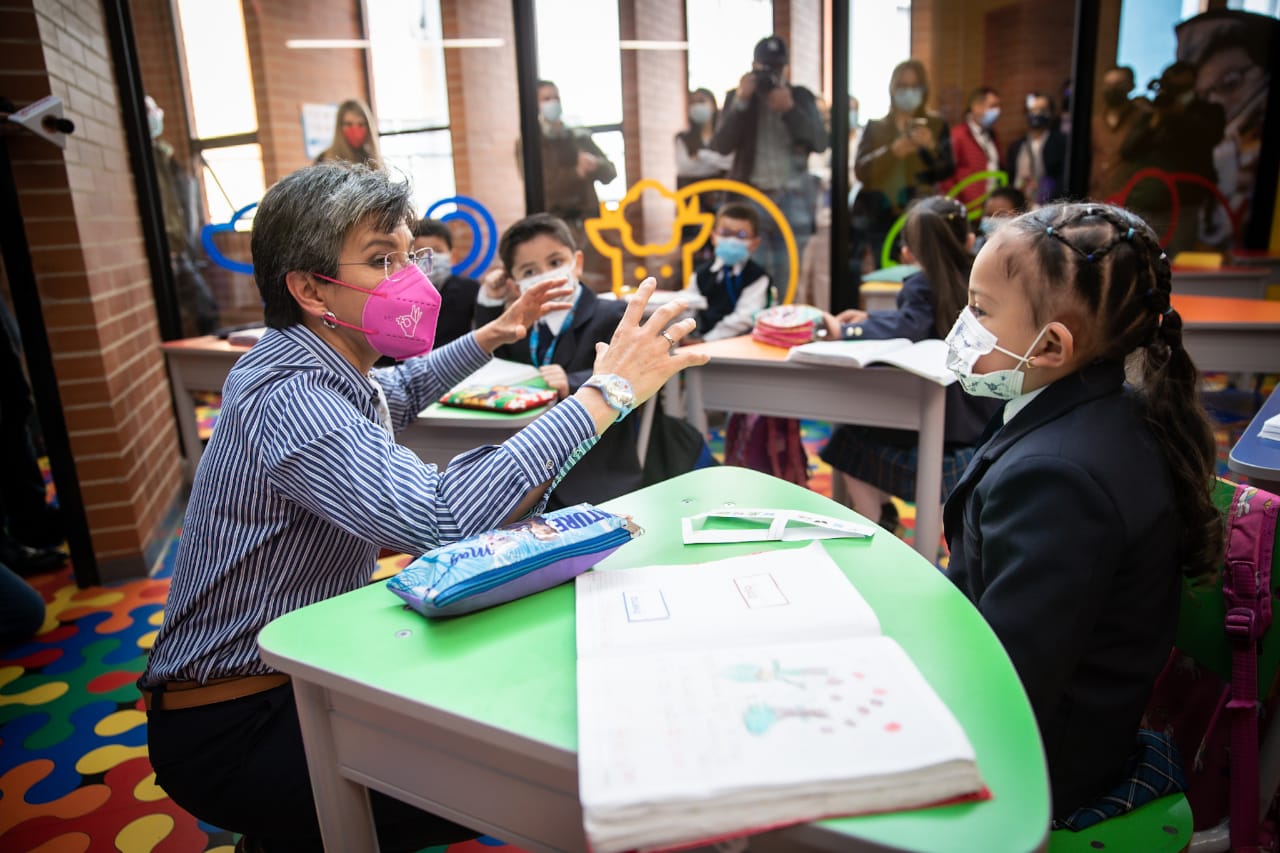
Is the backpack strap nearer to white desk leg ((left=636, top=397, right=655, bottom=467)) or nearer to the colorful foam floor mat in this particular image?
the colorful foam floor mat

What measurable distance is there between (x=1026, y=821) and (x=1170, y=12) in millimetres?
5864

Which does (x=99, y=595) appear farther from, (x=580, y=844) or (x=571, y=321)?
(x=580, y=844)

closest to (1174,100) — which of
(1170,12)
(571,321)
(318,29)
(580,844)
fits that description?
(1170,12)

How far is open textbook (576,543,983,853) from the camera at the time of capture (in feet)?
1.99

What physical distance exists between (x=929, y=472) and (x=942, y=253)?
74 cm

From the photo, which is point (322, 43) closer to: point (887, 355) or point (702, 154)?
point (702, 154)

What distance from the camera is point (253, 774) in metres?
1.13

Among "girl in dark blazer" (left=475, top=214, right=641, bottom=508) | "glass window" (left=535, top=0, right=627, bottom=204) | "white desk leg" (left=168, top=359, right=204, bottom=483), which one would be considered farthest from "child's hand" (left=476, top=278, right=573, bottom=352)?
"glass window" (left=535, top=0, right=627, bottom=204)

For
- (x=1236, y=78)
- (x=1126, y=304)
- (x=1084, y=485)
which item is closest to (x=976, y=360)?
(x=1126, y=304)

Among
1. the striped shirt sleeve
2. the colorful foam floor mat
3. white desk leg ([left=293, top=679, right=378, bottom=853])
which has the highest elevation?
the striped shirt sleeve

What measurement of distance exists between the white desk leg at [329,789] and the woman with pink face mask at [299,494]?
0.17 metres

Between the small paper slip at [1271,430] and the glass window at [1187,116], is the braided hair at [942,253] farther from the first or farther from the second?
the glass window at [1187,116]

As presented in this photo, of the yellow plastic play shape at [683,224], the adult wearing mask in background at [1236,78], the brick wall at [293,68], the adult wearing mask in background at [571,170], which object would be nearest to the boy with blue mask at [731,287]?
the yellow plastic play shape at [683,224]

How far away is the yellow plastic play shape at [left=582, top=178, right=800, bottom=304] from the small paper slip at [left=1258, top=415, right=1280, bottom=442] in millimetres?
3067
